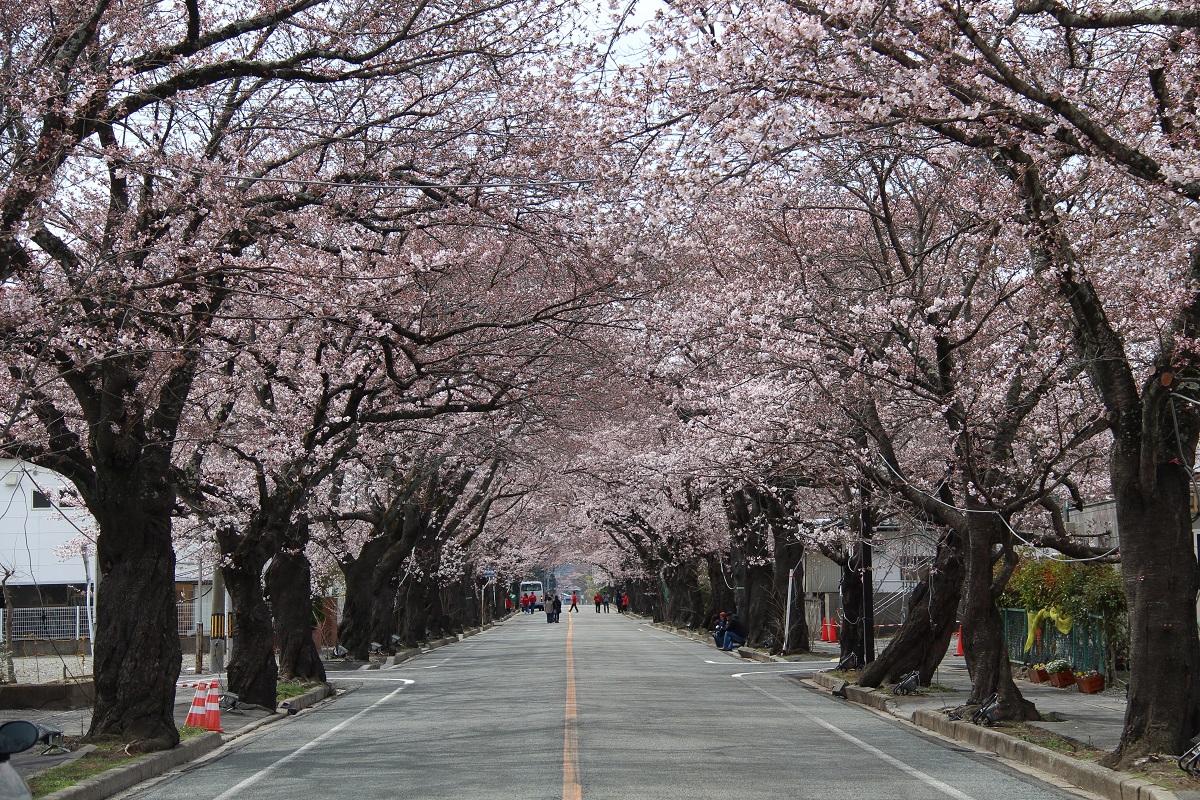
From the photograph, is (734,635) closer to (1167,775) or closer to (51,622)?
Answer: (51,622)

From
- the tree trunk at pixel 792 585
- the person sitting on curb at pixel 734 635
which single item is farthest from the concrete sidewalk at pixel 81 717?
the person sitting on curb at pixel 734 635

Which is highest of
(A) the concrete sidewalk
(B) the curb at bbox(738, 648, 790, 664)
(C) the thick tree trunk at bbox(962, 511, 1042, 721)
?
(C) the thick tree trunk at bbox(962, 511, 1042, 721)

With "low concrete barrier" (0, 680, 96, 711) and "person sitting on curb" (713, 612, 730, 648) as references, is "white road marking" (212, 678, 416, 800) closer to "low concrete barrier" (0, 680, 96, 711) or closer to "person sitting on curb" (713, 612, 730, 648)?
"low concrete barrier" (0, 680, 96, 711)

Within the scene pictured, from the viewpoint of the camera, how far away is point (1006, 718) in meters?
16.5

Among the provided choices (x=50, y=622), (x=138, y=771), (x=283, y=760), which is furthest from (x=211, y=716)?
(x=50, y=622)

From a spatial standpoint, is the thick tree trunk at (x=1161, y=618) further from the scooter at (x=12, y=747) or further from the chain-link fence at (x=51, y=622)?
the chain-link fence at (x=51, y=622)

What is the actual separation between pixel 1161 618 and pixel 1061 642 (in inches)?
553

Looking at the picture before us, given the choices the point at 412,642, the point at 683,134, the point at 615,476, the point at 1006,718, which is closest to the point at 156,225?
the point at 683,134

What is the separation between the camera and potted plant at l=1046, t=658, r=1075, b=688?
2320 centimetres

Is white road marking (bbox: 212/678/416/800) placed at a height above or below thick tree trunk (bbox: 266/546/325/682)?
below

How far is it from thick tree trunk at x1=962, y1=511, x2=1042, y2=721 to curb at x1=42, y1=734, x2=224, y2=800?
10.1 m

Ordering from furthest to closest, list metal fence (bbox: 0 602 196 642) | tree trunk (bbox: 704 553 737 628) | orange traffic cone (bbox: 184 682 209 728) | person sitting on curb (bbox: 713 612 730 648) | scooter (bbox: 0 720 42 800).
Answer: tree trunk (bbox: 704 553 737 628) < metal fence (bbox: 0 602 196 642) < person sitting on curb (bbox: 713 612 730 648) < orange traffic cone (bbox: 184 682 209 728) < scooter (bbox: 0 720 42 800)

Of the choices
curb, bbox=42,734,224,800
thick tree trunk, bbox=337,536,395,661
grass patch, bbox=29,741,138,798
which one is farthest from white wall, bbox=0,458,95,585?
grass patch, bbox=29,741,138,798

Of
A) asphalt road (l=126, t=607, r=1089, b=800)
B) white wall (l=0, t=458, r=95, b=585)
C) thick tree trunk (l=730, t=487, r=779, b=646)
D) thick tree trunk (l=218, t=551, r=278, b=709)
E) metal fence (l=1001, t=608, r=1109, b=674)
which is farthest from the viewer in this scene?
white wall (l=0, t=458, r=95, b=585)
